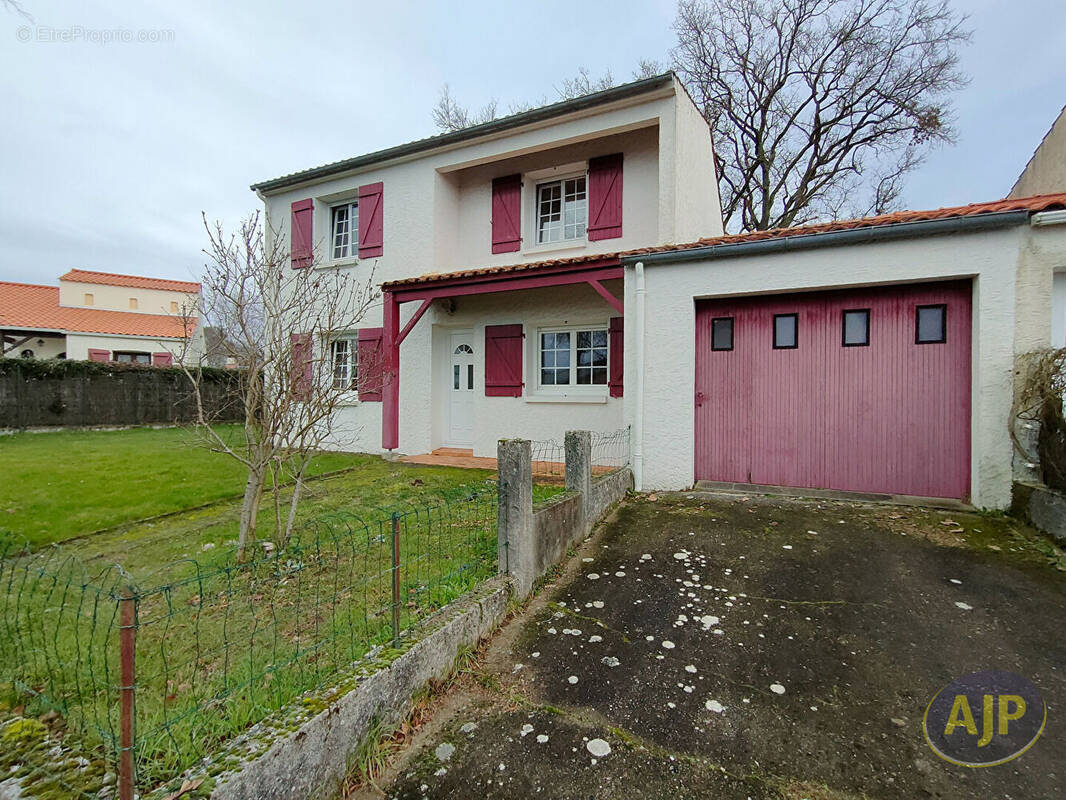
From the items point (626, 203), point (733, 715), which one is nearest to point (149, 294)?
point (626, 203)

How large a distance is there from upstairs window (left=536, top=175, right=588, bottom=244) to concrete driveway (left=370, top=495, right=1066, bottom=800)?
6576mm

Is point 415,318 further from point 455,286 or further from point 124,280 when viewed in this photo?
point 124,280

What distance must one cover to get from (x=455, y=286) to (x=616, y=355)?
10.1 feet

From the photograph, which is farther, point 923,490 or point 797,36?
point 797,36

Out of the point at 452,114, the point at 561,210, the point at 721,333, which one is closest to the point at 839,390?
the point at 721,333

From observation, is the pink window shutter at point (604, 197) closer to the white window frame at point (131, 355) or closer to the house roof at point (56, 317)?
the house roof at point (56, 317)

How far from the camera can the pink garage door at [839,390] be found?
5438 mm

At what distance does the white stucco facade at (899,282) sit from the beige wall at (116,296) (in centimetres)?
2922

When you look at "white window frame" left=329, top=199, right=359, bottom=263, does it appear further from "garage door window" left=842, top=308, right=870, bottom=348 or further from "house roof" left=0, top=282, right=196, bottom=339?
"house roof" left=0, top=282, right=196, bottom=339

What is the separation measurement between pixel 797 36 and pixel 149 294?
3578 cm

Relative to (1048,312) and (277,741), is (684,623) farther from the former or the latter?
(1048,312)

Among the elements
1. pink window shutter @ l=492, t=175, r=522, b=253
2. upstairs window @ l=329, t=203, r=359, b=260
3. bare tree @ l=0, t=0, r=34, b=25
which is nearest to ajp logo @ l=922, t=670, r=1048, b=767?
bare tree @ l=0, t=0, r=34, b=25

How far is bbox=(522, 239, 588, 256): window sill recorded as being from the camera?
9.05 metres

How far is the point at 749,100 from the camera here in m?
18.0
